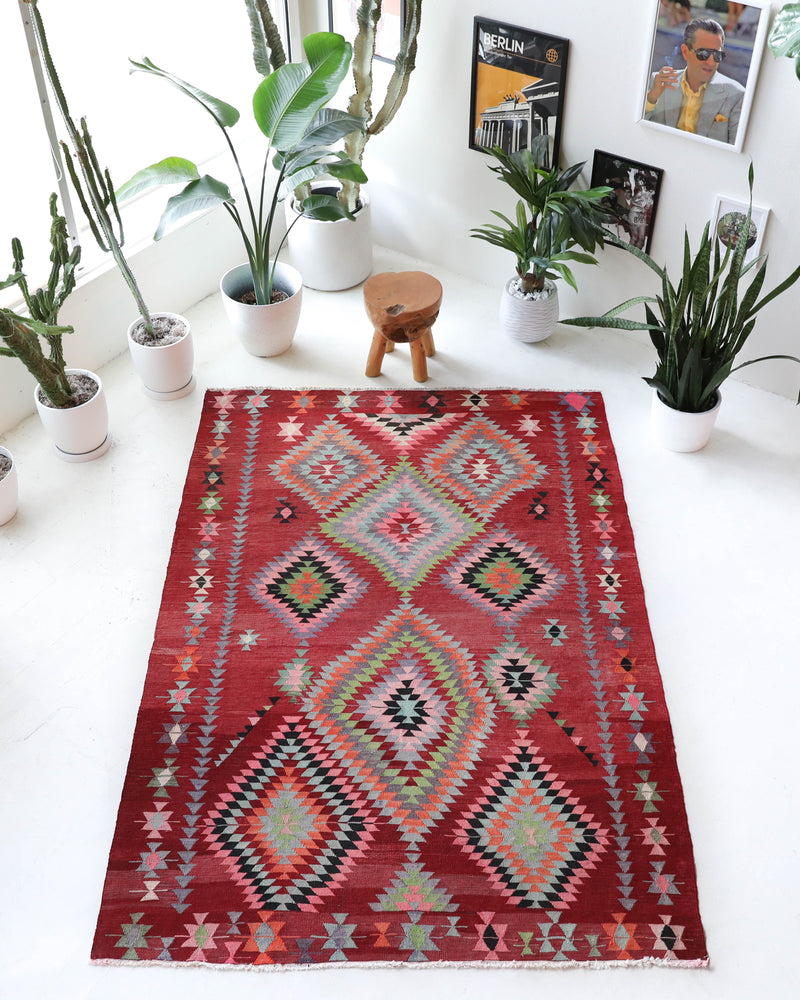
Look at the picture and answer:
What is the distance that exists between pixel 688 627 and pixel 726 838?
2.13 ft

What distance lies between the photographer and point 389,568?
10.4ft

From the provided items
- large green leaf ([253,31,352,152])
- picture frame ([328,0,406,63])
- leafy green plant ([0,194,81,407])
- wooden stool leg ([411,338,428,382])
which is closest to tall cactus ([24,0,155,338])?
leafy green plant ([0,194,81,407])

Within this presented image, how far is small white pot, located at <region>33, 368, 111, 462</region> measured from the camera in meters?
3.35

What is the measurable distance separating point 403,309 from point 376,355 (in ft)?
0.87

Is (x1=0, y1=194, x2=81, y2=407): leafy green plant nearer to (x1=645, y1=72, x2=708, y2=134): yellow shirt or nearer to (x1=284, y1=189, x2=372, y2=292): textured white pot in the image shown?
(x1=284, y1=189, x2=372, y2=292): textured white pot

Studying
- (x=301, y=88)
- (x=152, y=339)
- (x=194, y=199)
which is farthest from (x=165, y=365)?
(x=301, y=88)

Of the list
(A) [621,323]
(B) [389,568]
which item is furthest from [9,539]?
(A) [621,323]

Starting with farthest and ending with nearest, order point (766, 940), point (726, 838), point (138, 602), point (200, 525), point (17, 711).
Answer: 1. point (200, 525)
2. point (138, 602)
3. point (17, 711)
4. point (726, 838)
5. point (766, 940)

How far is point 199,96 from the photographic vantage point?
10.8ft

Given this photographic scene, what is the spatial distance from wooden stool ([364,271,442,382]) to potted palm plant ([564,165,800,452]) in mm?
532

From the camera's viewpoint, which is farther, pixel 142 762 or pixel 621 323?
pixel 621 323

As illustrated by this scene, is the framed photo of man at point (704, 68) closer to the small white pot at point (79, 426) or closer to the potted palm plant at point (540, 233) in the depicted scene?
the potted palm plant at point (540, 233)

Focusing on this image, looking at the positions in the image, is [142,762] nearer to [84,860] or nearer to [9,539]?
[84,860]

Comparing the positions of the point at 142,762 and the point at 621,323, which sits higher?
the point at 621,323
